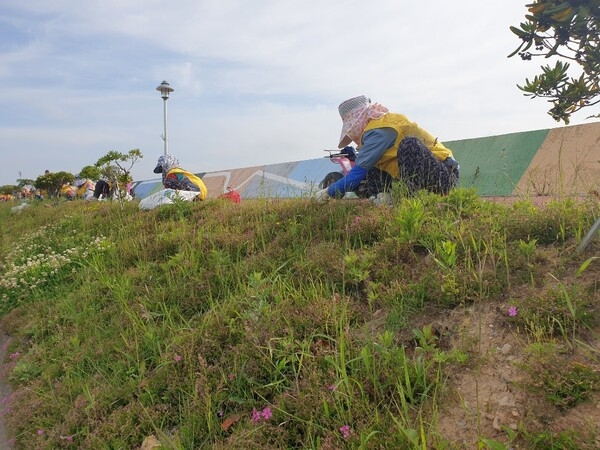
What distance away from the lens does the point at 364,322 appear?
243 centimetres

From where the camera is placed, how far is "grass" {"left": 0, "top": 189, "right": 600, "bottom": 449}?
1752 mm

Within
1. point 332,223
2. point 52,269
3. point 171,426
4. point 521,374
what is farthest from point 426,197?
point 52,269

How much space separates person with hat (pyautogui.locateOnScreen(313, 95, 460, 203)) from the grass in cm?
40

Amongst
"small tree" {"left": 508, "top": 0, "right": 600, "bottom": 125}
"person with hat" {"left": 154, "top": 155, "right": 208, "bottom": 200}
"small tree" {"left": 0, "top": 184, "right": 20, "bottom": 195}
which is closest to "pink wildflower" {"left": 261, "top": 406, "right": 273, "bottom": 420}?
"small tree" {"left": 508, "top": 0, "right": 600, "bottom": 125}

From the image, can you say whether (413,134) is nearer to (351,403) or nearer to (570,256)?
(570,256)

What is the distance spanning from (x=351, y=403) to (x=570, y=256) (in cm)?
138

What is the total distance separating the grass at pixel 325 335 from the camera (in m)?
1.75

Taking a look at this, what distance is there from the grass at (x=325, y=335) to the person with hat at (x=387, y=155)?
402 millimetres

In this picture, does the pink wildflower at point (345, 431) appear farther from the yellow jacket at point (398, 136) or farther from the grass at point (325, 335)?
the yellow jacket at point (398, 136)

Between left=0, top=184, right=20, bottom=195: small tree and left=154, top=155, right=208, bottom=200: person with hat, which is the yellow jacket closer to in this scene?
left=154, top=155, right=208, bottom=200: person with hat

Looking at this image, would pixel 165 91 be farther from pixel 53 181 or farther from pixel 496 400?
pixel 496 400

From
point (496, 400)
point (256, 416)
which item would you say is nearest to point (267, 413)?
point (256, 416)

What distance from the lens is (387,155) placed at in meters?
4.21

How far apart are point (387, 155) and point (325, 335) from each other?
2417 millimetres
